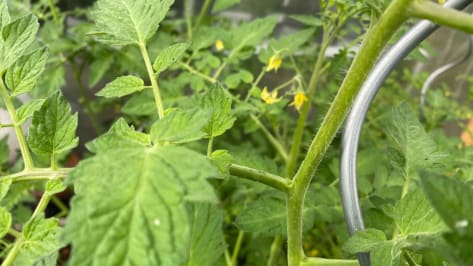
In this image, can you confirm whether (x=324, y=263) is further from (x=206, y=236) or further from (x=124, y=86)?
(x=124, y=86)

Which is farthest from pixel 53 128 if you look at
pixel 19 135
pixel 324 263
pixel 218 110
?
pixel 324 263

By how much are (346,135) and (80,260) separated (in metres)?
0.26

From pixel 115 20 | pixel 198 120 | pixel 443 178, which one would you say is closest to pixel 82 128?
pixel 115 20

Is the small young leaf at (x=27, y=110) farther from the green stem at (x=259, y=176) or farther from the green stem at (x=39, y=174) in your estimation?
the green stem at (x=259, y=176)

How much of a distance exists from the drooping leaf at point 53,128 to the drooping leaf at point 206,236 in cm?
13

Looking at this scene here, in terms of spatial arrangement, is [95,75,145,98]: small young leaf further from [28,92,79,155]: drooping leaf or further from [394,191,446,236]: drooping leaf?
[394,191,446,236]: drooping leaf

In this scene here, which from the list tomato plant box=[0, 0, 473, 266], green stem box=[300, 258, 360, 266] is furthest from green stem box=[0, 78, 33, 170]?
green stem box=[300, 258, 360, 266]

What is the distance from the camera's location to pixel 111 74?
1072 mm

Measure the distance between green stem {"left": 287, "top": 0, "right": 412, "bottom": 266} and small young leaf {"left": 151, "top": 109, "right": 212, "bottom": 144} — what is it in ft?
0.29

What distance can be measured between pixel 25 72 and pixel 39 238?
0.14m

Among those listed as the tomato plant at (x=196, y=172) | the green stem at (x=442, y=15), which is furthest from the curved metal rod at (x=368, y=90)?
the green stem at (x=442, y=15)

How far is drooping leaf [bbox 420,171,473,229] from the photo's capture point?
26 centimetres

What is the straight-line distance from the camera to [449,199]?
266 millimetres

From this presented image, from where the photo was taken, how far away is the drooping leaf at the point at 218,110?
43 cm
